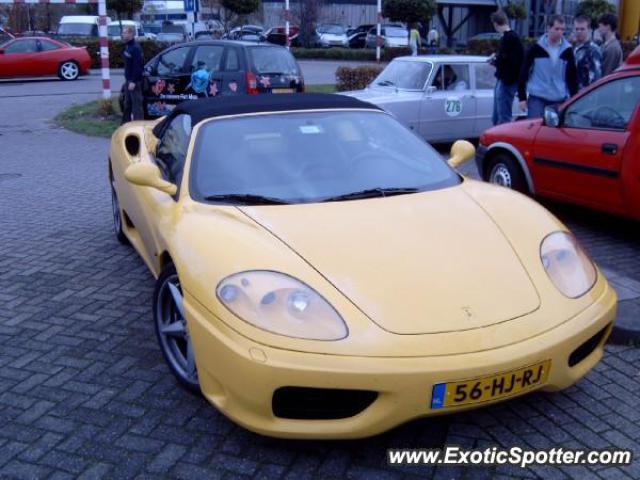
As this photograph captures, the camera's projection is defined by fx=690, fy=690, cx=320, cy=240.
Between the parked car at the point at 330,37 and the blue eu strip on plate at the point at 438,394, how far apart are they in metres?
36.8

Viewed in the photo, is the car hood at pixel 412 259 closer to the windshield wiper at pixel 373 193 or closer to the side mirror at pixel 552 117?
the windshield wiper at pixel 373 193

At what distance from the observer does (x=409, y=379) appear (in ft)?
8.05

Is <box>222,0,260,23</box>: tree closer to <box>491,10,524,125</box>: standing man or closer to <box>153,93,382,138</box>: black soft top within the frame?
<box>491,10,524,125</box>: standing man

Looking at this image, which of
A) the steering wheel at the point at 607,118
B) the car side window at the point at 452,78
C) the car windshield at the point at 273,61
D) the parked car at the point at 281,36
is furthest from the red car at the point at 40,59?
the steering wheel at the point at 607,118

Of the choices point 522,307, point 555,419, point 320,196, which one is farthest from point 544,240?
point 320,196

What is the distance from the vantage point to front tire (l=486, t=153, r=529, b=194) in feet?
21.4

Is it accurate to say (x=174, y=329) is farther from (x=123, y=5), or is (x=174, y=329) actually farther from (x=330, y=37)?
(x=330, y=37)

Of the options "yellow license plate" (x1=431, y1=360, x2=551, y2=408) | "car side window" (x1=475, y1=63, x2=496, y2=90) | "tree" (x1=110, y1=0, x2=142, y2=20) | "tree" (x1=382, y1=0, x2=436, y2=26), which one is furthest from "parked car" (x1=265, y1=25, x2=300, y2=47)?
"yellow license plate" (x1=431, y1=360, x2=551, y2=408)

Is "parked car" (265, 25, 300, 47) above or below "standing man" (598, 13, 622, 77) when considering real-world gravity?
above

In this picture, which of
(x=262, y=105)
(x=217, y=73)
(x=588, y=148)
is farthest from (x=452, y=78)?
(x=262, y=105)

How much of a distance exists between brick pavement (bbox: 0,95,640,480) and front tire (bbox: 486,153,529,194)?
1.70 metres

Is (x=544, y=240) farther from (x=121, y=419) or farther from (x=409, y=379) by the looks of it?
(x=121, y=419)

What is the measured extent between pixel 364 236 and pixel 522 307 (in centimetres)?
73

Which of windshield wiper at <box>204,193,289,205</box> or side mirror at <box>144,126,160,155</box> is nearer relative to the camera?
windshield wiper at <box>204,193,289,205</box>
